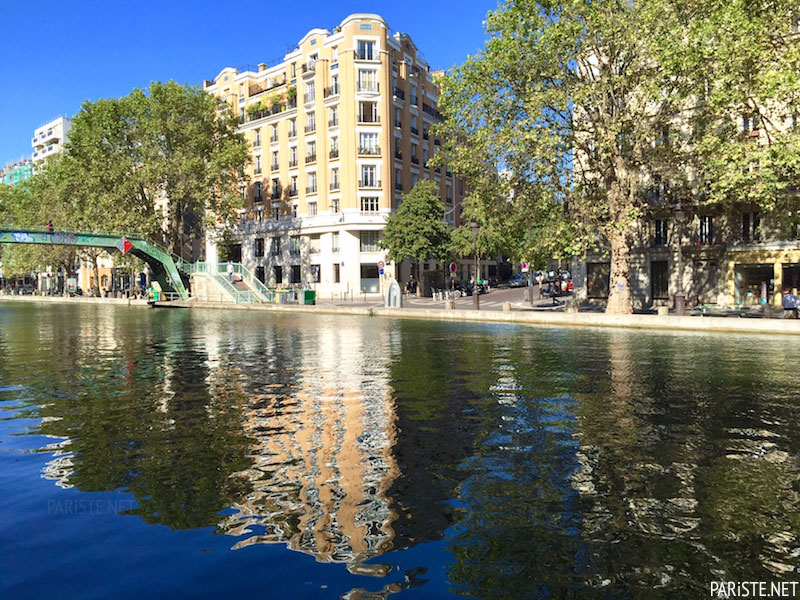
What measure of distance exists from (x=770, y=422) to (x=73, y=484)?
7.53 meters

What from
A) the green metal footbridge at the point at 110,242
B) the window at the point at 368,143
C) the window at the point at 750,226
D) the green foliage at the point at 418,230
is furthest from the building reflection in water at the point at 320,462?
the window at the point at 368,143

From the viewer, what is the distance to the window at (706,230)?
33.1 meters

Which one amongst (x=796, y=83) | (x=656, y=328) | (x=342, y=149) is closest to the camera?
(x=796, y=83)

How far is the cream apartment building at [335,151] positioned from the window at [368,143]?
8cm

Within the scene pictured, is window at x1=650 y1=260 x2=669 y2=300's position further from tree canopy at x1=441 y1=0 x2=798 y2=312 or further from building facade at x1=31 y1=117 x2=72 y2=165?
building facade at x1=31 y1=117 x2=72 y2=165

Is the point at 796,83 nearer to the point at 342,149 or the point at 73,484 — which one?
the point at 73,484

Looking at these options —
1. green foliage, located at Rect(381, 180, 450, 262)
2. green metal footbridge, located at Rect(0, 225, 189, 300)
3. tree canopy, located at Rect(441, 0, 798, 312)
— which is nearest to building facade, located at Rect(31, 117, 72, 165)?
green metal footbridge, located at Rect(0, 225, 189, 300)

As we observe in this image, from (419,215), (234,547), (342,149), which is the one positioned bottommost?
(234,547)

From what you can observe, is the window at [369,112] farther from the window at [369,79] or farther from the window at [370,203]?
the window at [370,203]

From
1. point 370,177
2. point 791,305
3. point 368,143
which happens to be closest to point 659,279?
point 791,305

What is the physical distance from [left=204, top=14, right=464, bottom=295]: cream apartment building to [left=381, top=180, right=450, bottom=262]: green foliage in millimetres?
3335

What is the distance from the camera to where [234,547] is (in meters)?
3.99

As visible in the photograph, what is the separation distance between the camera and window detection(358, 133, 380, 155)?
51.1 m

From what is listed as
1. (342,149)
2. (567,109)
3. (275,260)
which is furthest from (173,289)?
(567,109)
